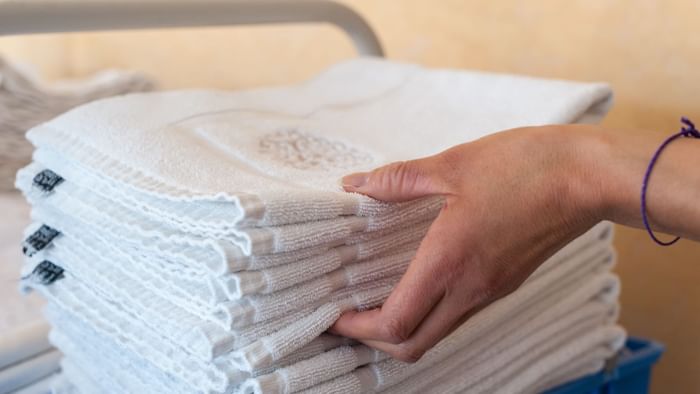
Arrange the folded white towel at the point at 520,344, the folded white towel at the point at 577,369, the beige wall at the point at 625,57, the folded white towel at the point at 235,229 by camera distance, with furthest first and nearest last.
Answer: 1. the beige wall at the point at 625,57
2. the folded white towel at the point at 577,369
3. the folded white towel at the point at 520,344
4. the folded white towel at the point at 235,229

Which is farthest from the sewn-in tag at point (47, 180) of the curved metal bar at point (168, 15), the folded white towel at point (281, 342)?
the folded white towel at point (281, 342)

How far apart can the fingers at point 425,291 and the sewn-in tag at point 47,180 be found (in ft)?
1.00

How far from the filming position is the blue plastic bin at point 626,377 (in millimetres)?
835

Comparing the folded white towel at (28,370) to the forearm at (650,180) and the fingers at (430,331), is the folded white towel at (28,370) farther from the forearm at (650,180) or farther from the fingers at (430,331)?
the forearm at (650,180)

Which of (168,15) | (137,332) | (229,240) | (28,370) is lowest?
(28,370)

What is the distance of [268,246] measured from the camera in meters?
0.51

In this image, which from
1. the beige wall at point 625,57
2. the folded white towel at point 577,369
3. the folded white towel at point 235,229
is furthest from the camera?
the beige wall at point 625,57

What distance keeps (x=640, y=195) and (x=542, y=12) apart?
1.91 ft

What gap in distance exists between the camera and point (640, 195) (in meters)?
0.53

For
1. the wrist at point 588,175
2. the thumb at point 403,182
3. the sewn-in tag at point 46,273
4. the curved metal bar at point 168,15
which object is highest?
the curved metal bar at point 168,15

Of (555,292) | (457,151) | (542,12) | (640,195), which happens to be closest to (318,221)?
(457,151)

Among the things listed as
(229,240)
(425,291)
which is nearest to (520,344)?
(425,291)

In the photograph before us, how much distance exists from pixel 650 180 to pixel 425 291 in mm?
167

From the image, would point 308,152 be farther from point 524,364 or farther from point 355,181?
point 524,364
